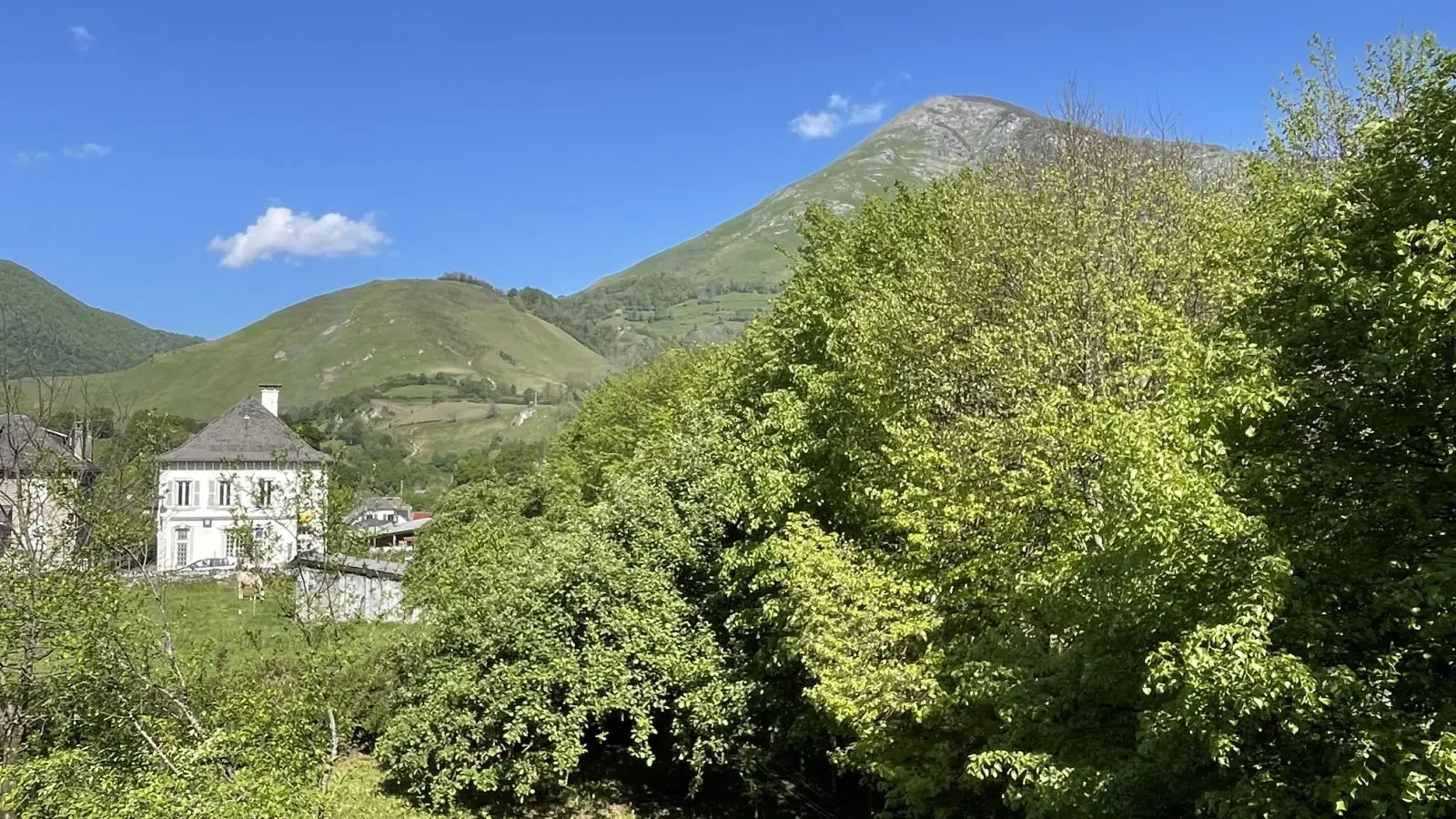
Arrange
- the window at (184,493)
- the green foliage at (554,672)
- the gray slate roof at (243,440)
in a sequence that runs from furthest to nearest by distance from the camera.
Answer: the gray slate roof at (243,440) < the window at (184,493) < the green foliage at (554,672)

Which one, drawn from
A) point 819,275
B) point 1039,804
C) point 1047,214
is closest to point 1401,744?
point 1039,804

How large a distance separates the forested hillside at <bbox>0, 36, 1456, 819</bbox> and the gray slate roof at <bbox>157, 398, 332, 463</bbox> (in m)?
40.6

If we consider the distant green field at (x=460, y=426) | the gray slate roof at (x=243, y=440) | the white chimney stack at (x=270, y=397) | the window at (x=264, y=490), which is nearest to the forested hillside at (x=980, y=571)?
the window at (x=264, y=490)

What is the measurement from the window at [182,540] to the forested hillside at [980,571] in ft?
136

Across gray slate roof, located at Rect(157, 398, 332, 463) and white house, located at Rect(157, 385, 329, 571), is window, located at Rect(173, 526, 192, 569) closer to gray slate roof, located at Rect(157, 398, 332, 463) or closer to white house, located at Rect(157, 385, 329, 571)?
white house, located at Rect(157, 385, 329, 571)

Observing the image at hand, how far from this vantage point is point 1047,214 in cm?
1875

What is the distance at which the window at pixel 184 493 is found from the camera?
196 ft

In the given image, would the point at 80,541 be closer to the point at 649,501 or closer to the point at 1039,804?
the point at 649,501

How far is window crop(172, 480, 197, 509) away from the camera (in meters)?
59.8

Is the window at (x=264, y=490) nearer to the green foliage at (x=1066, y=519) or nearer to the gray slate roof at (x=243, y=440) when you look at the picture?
the green foliage at (x=1066, y=519)

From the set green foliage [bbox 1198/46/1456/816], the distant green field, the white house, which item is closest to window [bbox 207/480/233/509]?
the white house

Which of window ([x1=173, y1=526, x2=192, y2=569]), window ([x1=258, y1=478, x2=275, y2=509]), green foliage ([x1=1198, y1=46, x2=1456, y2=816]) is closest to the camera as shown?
green foliage ([x1=1198, y1=46, x2=1456, y2=816])

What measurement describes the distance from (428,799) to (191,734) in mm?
6453

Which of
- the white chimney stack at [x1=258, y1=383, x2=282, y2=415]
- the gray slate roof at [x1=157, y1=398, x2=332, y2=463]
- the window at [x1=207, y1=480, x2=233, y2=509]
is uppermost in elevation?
→ the white chimney stack at [x1=258, y1=383, x2=282, y2=415]
